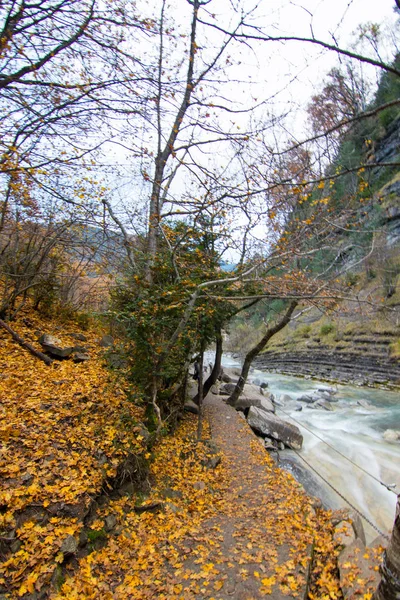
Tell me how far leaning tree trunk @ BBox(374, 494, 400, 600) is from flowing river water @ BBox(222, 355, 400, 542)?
4135 mm

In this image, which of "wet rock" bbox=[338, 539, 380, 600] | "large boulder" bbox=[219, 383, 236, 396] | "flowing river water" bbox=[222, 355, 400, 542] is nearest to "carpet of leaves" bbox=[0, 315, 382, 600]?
"wet rock" bbox=[338, 539, 380, 600]

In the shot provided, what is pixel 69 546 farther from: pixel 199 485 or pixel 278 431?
pixel 278 431

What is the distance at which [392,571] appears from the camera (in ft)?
6.07

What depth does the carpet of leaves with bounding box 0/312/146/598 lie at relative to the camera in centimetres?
286

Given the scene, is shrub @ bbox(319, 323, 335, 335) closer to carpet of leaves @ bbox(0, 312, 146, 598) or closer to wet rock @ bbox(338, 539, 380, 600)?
carpet of leaves @ bbox(0, 312, 146, 598)

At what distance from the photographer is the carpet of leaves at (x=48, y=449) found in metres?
2.86

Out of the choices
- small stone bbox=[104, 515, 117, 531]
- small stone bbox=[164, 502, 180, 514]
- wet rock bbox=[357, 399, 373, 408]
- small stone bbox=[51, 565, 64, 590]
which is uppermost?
small stone bbox=[51, 565, 64, 590]

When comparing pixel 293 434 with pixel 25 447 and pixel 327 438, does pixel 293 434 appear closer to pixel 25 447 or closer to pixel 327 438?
pixel 327 438

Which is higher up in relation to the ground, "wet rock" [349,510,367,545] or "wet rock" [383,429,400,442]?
"wet rock" [349,510,367,545]

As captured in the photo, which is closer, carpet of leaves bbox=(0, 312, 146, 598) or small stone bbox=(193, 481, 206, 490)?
carpet of leaves bbox=(0, 312, 146, 598)

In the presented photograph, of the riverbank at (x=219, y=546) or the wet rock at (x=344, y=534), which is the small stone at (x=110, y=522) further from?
the wet rock at (x=344, y=534)

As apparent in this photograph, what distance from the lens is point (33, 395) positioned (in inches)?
193

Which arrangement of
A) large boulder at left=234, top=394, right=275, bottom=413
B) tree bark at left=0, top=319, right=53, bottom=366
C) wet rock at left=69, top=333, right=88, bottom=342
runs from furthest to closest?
large boulder at left=234, top=394, right=275, bottom=413 < wet rock at left=69, top=333, right=88, bottom=342 < tree bark at left=0, top=319, right=53, bottom=366

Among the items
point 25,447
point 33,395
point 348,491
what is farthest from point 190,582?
point 348,491
